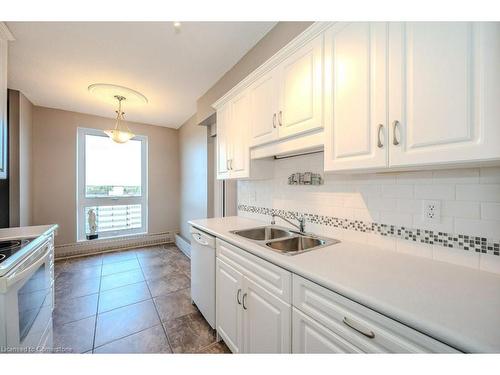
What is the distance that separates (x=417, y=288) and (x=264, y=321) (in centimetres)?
78

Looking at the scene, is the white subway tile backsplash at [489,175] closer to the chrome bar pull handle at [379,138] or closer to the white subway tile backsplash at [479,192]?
the white subway tile backsplash at [479,192]

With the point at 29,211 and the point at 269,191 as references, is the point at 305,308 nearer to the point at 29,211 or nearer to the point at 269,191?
the point at 269,191

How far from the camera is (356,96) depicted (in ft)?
3.45

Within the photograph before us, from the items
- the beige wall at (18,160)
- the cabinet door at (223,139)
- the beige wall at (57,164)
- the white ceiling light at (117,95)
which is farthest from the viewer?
the beige wall at (57,164)

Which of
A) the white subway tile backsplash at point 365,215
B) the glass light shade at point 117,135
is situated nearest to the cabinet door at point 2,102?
the glass light shade at point 117,135

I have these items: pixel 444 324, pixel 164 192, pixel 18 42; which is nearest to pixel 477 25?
pixel 444 324

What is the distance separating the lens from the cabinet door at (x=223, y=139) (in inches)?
85.8

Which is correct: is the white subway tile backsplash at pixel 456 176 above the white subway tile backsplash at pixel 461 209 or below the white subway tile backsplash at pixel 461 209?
above

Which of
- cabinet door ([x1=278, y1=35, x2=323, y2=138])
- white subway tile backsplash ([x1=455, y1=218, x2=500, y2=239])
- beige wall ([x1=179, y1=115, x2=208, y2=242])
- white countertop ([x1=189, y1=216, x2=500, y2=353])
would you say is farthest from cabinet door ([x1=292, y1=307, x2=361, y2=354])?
beige wall ([x1=179, y1=115, x2=208, y2=242])

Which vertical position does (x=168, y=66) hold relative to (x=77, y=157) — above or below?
above

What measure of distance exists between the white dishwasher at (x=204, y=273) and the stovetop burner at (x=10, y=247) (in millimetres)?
1166

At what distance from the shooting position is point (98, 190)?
381cm

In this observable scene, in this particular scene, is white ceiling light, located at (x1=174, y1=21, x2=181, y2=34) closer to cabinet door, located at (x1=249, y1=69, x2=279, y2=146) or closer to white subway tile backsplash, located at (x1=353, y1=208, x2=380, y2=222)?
cabinet door, located at (x1=249, y1=69, x2=279, y2=146)
